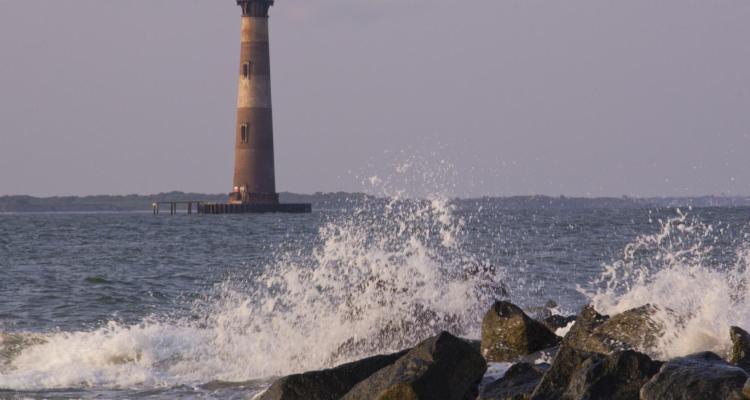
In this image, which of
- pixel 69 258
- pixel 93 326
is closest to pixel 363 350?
pixel 93 326

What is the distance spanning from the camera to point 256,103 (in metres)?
54.8

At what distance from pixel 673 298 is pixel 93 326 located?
8.06 metres

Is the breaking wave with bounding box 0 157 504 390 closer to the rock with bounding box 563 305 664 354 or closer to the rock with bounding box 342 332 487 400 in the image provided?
the rock with bounding box 563 305 664 354

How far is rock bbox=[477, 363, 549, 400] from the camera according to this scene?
7934 mm

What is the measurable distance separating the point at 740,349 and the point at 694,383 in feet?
5.21

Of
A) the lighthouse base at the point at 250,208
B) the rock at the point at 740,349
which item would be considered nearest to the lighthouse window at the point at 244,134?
the lighthouse base at the point at 250,208

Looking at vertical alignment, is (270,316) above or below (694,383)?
below

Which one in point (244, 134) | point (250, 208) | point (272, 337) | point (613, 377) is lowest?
point (272, 337)

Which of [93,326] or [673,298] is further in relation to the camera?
[93,326]

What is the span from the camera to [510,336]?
10305mm

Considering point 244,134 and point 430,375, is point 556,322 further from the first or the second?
point 244,134

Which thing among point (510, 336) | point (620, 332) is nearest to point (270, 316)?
point (510, 336)

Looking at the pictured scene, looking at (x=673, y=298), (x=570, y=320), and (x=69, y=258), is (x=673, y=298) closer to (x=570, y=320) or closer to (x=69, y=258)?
(x=570, y=320)

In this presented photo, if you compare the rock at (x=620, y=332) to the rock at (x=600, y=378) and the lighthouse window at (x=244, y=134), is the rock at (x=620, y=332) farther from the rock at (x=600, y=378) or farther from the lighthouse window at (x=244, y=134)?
the lighthouse window at (x=244, y=134)
